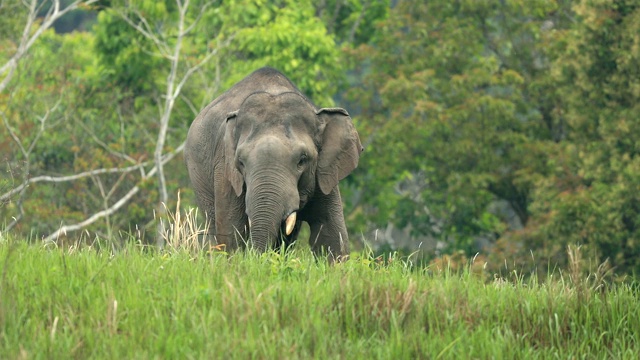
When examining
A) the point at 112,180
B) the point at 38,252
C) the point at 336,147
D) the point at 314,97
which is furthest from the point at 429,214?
the point at 38,252

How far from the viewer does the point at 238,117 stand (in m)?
11.8

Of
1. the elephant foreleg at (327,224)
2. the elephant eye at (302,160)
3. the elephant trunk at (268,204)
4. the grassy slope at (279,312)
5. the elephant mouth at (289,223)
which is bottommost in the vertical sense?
the elephant foreleg at (327,224)

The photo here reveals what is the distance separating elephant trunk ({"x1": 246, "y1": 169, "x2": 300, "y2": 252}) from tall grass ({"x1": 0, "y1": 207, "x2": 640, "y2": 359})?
6.40ft

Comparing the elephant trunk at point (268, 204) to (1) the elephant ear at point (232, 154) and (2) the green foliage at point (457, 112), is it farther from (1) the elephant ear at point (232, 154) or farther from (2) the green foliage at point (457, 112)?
(2) the green foliage at point (457, 112)

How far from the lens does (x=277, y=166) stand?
36.6 feet

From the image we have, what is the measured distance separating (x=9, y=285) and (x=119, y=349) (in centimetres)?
106

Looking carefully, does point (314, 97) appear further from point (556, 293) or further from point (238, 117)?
point (556, 293)

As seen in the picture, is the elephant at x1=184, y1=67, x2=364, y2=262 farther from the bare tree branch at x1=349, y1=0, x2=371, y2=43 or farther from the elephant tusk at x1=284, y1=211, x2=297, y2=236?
the bare tree branch at x1=349, y1=0, x2=371, y2=43

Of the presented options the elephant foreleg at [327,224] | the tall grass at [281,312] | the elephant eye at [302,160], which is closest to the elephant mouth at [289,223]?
the elephant eye at [302,160]

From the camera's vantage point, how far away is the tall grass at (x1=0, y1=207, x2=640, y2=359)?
702cm

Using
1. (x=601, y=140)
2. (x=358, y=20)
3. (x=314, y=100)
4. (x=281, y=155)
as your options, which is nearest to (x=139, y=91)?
(x=314, y=100)

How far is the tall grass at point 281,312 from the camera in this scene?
702 centimetres

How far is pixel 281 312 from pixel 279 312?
0.03 metres

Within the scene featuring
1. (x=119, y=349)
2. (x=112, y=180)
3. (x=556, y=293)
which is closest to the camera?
(x=119, y=349)
